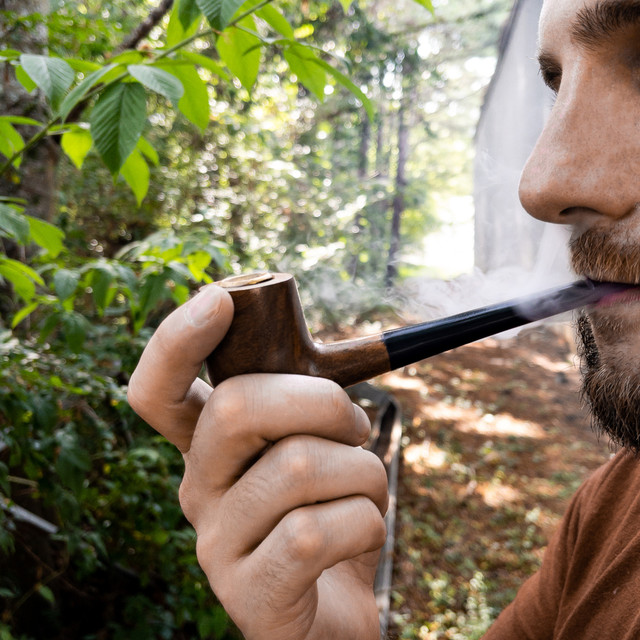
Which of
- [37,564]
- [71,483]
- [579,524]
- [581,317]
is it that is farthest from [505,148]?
[37,564]

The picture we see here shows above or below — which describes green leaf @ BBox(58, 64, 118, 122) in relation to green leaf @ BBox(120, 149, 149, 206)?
above

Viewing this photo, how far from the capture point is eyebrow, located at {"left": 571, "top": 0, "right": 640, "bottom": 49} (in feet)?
3.70

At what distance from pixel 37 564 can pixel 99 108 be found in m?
2.91

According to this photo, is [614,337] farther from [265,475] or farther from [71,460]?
[71,460]

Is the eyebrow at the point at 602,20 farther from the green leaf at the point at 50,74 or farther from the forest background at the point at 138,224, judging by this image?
the green leaf at the point at 50,74

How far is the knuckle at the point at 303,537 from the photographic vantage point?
0.97 metres

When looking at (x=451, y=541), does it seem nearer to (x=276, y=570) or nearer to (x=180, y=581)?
(x=180, y=581)

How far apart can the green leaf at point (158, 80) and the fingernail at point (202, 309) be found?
1.82 ft

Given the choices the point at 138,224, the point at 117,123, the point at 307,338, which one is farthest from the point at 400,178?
the point at 307,338

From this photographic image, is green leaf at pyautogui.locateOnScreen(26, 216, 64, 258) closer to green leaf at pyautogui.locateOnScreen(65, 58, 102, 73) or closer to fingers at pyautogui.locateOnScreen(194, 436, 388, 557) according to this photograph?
green leaf at pyautogui.locateOnScreen(65, 58, 102, 73)

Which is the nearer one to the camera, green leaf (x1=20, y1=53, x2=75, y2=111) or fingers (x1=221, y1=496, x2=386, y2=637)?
fingers (x1=221, y1=496, x2=386, y2=637)

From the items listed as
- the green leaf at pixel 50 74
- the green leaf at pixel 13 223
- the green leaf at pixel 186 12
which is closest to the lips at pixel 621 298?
the green leaf at pixel 186 12

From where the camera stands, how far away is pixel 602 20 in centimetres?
115

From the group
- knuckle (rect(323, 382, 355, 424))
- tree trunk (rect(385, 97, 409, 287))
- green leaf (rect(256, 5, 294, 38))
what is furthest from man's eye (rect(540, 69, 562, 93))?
tree trunk (rect(385, 97, 409, 287))
